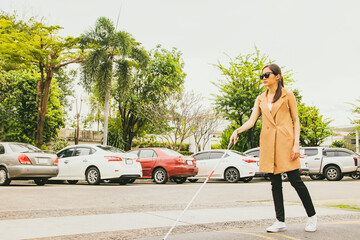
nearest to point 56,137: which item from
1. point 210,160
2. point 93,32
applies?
point 93,32

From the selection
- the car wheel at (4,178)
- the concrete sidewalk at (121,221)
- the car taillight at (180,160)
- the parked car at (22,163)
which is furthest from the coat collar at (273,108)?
Result: the car taillight at (180,160)

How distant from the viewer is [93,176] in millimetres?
13773

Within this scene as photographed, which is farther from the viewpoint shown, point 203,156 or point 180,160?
point 203,156

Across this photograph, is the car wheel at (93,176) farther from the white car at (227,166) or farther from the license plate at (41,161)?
the white car at (227,166)

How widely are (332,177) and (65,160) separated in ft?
40.9

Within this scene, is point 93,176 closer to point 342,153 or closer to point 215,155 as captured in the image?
point 215,155

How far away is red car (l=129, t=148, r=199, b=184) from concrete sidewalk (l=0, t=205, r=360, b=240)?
8.72m

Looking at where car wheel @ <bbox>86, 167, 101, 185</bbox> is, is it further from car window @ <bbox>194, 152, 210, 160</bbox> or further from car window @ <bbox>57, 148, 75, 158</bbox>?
car window @ <bbox>194, 152, 210, 160</bbox>

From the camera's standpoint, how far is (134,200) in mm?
8570

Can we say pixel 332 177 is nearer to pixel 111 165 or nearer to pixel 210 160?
pixel 210 160

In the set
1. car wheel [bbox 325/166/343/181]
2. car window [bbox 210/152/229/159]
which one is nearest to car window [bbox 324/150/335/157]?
car wheel [bbox 325/166/343/181]

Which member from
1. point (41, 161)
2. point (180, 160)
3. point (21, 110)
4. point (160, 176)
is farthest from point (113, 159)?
point (21, 110)

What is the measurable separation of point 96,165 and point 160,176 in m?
2.86

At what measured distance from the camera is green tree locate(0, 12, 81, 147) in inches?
864
